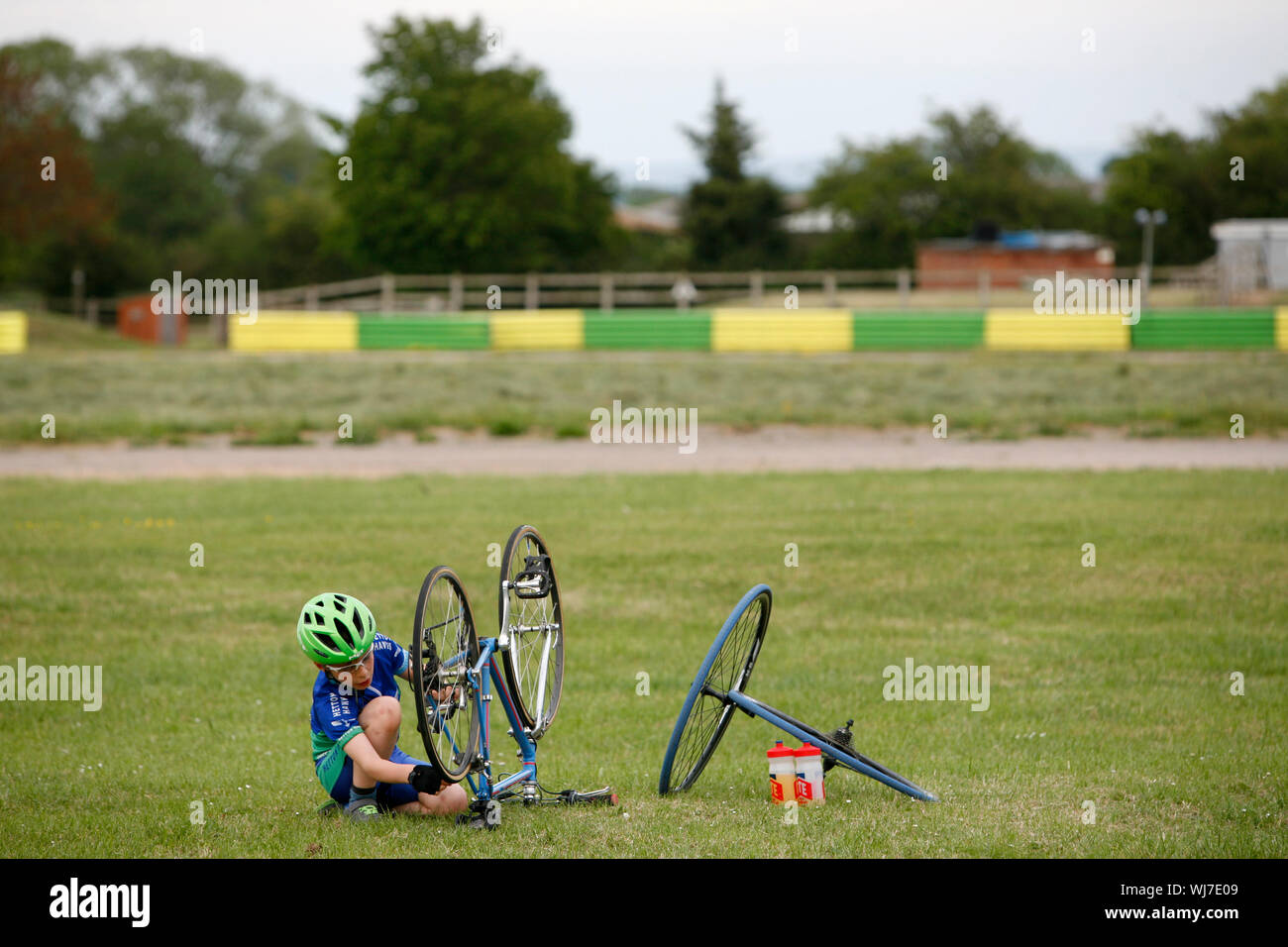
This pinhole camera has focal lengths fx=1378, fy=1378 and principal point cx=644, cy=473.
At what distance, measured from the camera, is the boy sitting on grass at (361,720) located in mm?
5867

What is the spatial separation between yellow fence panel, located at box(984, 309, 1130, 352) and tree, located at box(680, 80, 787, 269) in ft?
138

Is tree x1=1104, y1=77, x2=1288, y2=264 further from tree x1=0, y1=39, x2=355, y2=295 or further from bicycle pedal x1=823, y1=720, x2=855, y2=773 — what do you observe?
bicycle pedal x1=823, y1=720, x2=855, y2=773

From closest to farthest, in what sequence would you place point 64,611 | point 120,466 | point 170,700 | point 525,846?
point 525,846 < point 170,700 < point 64,611 < point 120,466

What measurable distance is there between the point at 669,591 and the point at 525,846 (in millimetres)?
6439

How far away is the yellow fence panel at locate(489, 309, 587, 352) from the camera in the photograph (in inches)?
1304

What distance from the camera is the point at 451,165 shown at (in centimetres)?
6750

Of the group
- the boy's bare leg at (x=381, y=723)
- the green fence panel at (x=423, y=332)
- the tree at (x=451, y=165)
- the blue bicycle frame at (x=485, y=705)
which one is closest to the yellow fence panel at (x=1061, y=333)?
the green fence panel at (x=423, y=332)

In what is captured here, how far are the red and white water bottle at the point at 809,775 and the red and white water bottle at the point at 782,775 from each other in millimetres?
32

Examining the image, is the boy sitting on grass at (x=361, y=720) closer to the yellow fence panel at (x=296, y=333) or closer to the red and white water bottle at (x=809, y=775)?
the red and white water bottle at (x=809, y=775)

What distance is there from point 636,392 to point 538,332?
28.5 feet

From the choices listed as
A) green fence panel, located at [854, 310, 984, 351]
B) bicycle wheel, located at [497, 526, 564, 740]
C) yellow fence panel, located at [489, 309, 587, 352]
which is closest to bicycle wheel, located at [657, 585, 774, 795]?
bicycle wheel, located at [497, 526, 564, 740]

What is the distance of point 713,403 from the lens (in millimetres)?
24359

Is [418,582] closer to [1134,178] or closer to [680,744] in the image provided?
[680,744]
